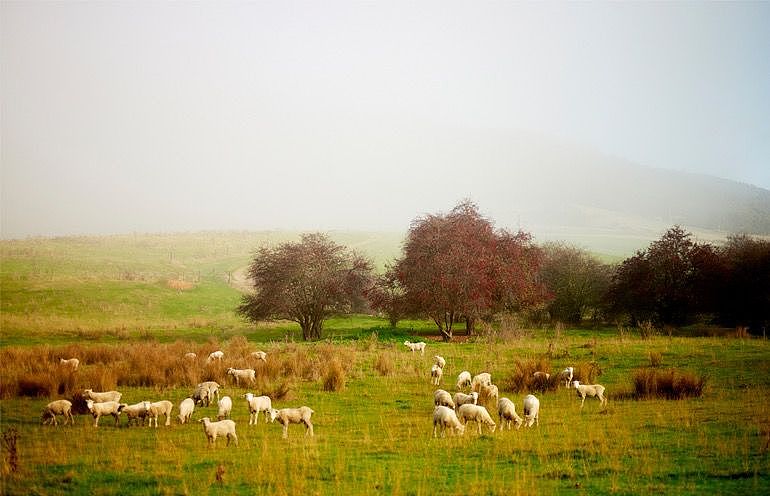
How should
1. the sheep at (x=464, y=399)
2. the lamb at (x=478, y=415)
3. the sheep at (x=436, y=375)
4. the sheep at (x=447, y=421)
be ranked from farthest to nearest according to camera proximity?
the sheep at (x=436, y=375) < the sheep at (x=464, y=399) < the lamb at (x=478, y=415) < the sheep at (x=447, y=421)

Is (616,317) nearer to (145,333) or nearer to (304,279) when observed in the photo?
(304,279)

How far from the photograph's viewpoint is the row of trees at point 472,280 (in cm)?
4328

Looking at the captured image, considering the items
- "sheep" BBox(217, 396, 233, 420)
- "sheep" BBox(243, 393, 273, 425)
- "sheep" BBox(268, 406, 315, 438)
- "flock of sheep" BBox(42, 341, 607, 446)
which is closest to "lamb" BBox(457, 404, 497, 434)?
"flock of sheep" BBox(42, 341, 607, 446)

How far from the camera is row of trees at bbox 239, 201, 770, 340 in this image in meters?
43.3

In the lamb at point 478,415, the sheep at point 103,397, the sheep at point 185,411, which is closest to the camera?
the lamb at point 478,415

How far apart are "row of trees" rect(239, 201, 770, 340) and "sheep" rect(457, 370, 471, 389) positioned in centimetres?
2006

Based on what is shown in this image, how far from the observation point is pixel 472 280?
4219cm

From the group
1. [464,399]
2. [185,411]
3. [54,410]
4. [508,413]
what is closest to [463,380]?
[464,399]

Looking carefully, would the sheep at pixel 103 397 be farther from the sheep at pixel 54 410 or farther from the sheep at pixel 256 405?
the sheep at pixel 256 405

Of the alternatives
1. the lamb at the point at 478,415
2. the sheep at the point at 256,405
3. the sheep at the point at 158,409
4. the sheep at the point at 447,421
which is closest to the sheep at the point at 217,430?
the sheep at the point at 256,405

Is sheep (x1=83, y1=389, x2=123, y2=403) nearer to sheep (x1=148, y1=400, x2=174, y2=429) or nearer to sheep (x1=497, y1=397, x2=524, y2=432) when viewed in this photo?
sheep (x1=148, y1=400, x2=174, y2=429)

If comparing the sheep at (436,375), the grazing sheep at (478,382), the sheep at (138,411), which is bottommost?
the sheep at (436,375)

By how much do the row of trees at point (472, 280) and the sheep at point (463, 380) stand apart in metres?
20.1

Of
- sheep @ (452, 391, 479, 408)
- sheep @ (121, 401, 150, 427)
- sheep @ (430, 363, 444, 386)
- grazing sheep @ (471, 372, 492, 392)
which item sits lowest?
sheep @ (430, 363, 444, 386)
